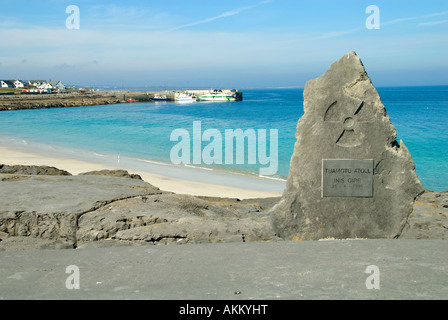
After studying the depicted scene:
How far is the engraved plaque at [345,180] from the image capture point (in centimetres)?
592

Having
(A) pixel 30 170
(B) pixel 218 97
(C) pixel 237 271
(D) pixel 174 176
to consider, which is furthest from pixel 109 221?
(B) pixel 218 97

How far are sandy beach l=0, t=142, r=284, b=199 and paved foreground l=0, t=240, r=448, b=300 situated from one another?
32.2 feet

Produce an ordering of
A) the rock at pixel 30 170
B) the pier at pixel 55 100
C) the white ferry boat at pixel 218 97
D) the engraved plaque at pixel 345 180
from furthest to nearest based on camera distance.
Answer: the white ferry boat at pixel 218 97
the pier at pixel 55 100
the rock at pixel 30 170
the engraved plaque at pixel 345 180

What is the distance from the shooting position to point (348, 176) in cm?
590

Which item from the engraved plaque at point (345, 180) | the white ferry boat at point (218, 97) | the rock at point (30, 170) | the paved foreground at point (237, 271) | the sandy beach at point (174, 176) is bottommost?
the sandy beach at point (174, 176)

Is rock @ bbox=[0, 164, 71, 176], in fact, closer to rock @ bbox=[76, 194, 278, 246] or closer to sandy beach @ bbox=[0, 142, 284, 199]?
sandy beach @ bbox=[0, 142, 284, 199]

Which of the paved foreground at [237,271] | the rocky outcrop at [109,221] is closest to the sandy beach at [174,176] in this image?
the rocky outcrop at [109,221]

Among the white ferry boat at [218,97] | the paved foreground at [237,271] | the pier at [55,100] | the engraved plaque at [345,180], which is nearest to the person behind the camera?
the paved foreground at [237,271]

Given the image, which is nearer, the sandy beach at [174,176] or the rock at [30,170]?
the rock at [30,170]

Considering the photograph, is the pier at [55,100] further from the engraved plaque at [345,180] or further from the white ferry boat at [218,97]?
the engraved plaque at [345,180]

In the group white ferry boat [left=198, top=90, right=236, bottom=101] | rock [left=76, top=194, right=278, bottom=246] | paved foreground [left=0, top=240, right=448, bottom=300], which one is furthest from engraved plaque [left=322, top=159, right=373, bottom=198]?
white ferry boat [left=198, top=90, right=236, bottom=101]

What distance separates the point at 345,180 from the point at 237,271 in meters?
2.24

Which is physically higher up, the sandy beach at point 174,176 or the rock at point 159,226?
the rock at point 159,226

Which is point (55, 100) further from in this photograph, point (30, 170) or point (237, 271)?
point (237, 271)
